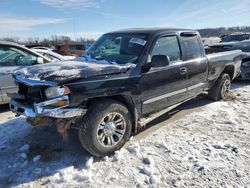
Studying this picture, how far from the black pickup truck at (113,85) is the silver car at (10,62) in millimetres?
2071

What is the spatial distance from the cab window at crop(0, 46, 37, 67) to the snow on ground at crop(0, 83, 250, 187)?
64.1 inches

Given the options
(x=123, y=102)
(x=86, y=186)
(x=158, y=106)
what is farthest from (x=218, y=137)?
(x=86, y=186)

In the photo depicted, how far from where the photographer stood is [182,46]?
4.84m

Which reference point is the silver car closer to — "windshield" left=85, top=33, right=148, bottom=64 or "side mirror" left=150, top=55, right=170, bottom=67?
"windshield" left=85, top=33, right=148, bottom=64

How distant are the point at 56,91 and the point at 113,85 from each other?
2.73 feet

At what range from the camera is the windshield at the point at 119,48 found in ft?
13.5

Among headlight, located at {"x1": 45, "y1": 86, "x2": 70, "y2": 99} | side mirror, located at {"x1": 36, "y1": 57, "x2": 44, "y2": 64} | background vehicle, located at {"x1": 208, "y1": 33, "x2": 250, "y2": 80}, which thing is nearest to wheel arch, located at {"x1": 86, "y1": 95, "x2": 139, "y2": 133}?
headlight, located at {"x1": 45, "y1": 86, "x2": 70, "y2": 99}

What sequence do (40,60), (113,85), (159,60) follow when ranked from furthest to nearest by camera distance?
(40,60) → (159,60) → (113,85)

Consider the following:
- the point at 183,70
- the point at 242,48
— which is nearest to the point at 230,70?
the point at 183,70

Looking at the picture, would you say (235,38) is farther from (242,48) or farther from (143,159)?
(143,159)

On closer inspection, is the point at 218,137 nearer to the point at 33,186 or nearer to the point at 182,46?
the point at 182,46

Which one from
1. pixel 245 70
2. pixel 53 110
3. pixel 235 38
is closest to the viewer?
pixel 53 110

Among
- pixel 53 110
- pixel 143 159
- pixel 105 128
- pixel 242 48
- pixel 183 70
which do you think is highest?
pixel 242 48

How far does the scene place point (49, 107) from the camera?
3.16 metres
